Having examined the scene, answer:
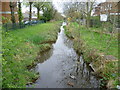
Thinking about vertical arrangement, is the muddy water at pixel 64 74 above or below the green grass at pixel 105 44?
below

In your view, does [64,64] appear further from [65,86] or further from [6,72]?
[6,72]

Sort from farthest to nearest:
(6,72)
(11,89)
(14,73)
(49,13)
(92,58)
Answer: (49,13)
(92,58)
(14,73)
(6,72)
(11,89)

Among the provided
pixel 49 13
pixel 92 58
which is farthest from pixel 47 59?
pixel 49 13

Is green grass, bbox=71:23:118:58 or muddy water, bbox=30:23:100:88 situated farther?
green grass, bbox=71:23:118:58

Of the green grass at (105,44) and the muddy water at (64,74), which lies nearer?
the muddy water at (64,74)

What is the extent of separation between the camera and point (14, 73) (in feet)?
19.6

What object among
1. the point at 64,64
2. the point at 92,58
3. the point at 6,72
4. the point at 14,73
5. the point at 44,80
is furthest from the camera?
the point at 64,64

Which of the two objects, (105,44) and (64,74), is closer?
(64,74)

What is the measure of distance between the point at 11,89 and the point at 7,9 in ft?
84.8

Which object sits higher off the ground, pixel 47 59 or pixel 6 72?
pixel 6 72

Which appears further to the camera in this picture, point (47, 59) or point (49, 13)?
point (49, 13)

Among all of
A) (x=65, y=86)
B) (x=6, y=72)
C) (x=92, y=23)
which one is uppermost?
(x=92, y=23)

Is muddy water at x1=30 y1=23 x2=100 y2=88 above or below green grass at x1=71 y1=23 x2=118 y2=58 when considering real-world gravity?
below

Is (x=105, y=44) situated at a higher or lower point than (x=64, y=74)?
higher
